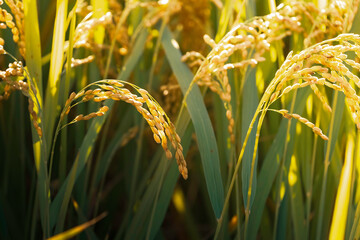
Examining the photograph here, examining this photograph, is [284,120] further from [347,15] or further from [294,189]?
→ [347,15]

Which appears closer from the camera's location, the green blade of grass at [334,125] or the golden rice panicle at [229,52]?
the golden rice panicle at [229,52]

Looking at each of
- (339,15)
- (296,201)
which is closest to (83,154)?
(296,201)

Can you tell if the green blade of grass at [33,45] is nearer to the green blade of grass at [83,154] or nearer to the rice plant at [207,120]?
the rice plant at [207,120]

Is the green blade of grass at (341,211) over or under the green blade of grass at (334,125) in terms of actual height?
under

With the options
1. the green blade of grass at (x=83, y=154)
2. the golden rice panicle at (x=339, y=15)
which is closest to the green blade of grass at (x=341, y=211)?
the golden rice panicle at (x=339, y=15)

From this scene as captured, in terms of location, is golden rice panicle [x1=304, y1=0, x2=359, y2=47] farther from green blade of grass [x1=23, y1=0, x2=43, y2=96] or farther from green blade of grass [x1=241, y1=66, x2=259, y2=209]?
green blade of grass [x1=23, y1=0, x2=43, y2=96]

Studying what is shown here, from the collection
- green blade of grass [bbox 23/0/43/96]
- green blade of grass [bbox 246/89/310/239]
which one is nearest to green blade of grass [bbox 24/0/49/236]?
green blade of grass [bbox 23/0/43/96]

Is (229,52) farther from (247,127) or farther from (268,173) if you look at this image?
(268,173)
